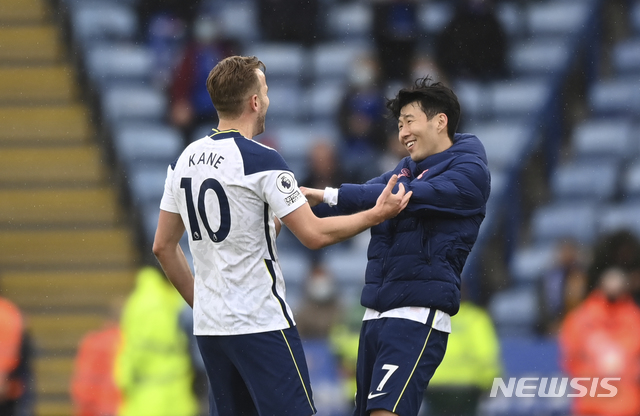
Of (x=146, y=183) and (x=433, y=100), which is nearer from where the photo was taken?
(x=433, y=100)

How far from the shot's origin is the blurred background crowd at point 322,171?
6.47m

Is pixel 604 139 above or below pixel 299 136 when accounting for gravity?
below

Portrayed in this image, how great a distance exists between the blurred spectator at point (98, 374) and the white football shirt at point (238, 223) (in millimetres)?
3996

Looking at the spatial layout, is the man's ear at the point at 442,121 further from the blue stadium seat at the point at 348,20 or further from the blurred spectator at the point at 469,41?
the blue stadium seat at the point at 348,20

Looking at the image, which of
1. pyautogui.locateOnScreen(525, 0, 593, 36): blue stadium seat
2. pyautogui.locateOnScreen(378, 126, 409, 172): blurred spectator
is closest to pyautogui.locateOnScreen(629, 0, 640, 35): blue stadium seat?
pyautogui.locateOnScreen(525, 0, 593, 36): blue stadium seat

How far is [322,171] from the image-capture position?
747 cm

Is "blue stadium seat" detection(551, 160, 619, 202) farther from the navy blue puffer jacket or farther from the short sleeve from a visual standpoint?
the short sleeve

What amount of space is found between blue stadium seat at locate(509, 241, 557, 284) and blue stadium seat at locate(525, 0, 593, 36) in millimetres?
2193

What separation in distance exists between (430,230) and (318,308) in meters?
3.58

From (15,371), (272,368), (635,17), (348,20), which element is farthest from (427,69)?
(272,368)

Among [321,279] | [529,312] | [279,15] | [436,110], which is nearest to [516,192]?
[529,312]

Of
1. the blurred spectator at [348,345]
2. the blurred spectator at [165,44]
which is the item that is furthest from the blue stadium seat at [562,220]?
the blurred spectator at [165,44]

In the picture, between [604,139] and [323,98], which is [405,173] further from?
[323,98]

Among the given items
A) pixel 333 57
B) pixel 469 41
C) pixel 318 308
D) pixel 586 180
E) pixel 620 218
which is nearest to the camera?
pixel 318 308
